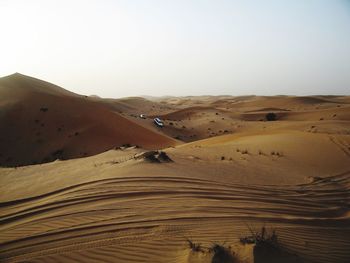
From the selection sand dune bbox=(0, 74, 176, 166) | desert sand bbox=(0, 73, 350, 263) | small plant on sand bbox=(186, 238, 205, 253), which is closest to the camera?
small plant on sand bbox=(186, 238, 205, 253)

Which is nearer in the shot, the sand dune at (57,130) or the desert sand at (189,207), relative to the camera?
the desert sand at (189,207)

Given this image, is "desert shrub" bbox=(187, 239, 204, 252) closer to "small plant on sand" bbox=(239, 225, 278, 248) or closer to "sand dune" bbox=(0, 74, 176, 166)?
"small plant on sand" bbox=(239, 225, 278, 248)

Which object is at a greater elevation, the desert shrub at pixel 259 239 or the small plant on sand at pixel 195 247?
the desert shrub at pixel 259 239

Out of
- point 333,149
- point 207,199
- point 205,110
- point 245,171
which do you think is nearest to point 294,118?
point 205,110

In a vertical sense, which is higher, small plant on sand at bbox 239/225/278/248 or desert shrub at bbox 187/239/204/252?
small plant on sand at bbox 239/225/278/248

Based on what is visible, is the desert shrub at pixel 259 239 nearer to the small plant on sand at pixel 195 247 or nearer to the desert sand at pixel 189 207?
the desert sand at pixel 189 207

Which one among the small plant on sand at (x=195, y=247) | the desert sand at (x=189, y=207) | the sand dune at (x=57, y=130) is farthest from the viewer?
the sand dune at (x=57, y=130)

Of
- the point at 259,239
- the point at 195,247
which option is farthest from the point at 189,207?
the point at 259,239

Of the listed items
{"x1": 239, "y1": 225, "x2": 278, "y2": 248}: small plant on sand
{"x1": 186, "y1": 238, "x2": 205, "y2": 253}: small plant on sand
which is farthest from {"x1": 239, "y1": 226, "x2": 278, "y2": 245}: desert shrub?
{"x1": 186, "y1": 238, "x2": 205, "y2": 253}: small plant on sand

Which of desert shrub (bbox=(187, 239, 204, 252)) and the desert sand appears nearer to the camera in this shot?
desert shrub (bbox=(187, 239, 204, 252))

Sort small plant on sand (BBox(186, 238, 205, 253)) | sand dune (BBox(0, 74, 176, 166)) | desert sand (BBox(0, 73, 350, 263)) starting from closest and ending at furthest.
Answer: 1. small plant on sand (BBox(186, 238, 205, 253))
2. desert sand (BBox(0, 73, 350, 263))
3. sand dune (BBox(0, 74, 176, 166))

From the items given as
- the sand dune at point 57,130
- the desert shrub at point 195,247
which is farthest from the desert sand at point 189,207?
the sand dune at point 57,130

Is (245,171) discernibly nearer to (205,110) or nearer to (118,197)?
(118,197)
